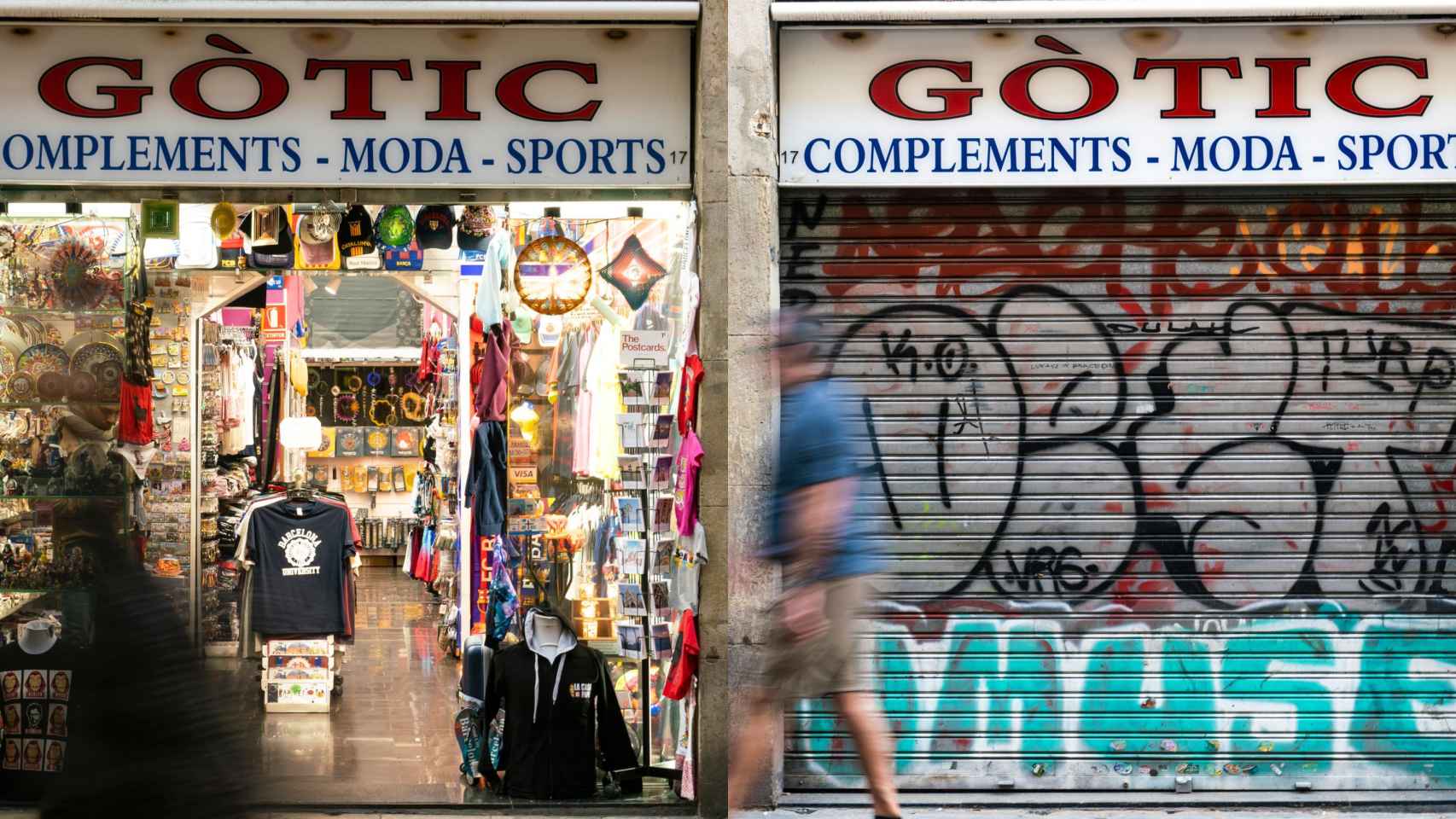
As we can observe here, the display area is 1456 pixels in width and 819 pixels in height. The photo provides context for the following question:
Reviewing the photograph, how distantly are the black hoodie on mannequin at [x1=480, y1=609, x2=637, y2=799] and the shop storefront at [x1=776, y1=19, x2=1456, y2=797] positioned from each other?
0.89m

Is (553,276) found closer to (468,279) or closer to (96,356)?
(468,279)

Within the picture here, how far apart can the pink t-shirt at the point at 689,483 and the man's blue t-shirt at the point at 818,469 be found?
191 cm

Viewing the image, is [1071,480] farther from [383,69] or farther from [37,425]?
[37,425]

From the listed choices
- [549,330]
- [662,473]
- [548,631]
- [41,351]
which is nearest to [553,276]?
[549,330]

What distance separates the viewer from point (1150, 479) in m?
6.94

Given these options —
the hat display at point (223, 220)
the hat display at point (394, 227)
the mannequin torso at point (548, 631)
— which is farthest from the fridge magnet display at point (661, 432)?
the hat display at point (223, 220)

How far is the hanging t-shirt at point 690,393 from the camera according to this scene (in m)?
6.72

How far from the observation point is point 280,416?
37.8 ft

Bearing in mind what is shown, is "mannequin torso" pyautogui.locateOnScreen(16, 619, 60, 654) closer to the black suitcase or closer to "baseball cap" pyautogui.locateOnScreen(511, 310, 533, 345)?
the black suitcase

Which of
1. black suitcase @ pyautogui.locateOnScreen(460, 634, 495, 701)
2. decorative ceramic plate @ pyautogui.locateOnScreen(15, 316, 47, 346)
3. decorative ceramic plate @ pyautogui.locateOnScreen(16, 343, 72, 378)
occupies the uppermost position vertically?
decorative ceramic plate @ pyautogui.locateOnScreen(15, 316, 47, 346)

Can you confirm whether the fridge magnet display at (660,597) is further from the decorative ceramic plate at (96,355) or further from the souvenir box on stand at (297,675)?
the souvenir box on stand at (297,675)

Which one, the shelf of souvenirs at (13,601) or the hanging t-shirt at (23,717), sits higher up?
the shelf of souvenirs at (13,601)

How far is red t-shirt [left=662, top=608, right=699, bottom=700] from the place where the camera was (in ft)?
22.0

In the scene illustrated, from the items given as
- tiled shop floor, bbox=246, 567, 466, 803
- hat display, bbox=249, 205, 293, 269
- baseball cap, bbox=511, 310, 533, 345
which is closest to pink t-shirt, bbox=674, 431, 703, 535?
baseball cap, bbox=511, 310, 533, 345
